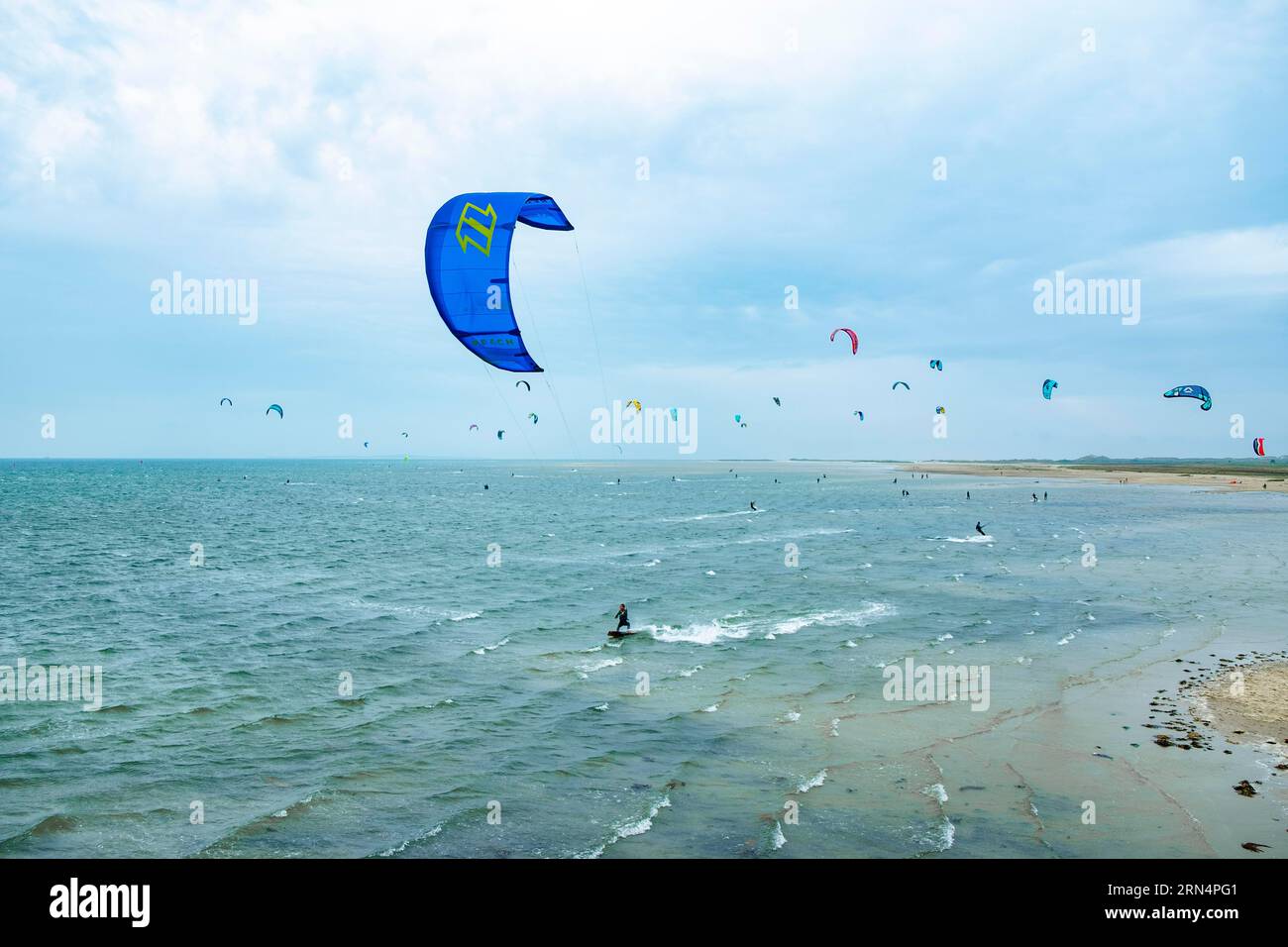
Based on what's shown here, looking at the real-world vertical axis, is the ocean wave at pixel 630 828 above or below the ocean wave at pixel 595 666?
below

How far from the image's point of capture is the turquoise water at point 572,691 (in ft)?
41.7

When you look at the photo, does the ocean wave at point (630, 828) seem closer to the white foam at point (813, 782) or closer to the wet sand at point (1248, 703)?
the white foam at point (813, 782)

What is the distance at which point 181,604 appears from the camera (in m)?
32.3

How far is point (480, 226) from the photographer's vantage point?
16375 millimetres

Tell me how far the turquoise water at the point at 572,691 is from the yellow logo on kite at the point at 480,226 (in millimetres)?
10491

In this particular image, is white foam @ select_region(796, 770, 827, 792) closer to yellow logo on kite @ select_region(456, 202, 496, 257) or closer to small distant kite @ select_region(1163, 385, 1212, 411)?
yellow logo on kite @ select_region(456, 202, 496, 257)

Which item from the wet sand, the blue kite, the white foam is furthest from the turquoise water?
the blue kite

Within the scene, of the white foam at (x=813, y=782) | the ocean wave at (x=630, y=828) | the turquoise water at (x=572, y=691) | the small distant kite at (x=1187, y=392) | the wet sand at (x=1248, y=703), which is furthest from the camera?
the small distant kite at (x=1187, y=392)

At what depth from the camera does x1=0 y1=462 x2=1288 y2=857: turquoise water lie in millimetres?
12703

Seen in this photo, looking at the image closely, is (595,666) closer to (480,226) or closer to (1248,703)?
(480,226)

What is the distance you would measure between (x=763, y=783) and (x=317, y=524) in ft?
211

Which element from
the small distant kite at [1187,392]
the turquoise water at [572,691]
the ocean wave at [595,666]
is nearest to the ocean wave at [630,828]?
the turquoise water at [572,691]

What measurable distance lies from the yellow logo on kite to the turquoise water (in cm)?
1049
